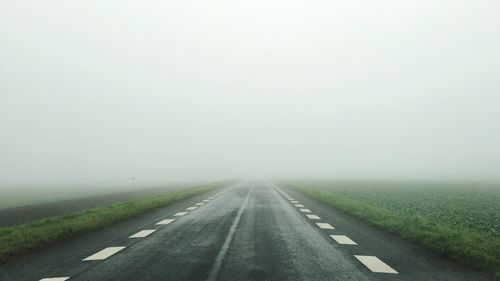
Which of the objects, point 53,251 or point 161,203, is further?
point 161,203

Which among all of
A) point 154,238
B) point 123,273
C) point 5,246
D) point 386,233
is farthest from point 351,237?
point 5,246

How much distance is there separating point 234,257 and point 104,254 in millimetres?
2521

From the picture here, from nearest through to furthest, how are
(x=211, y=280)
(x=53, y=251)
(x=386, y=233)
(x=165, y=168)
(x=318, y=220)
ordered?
(x=211, y=280)
(x=53, y=251)
(x=386, y=233)
(x=318, y=220)
(x=165, y=168)

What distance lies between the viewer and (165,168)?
625 ft

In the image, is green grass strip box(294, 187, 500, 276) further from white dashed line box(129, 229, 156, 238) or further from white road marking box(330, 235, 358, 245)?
white dashed line box(129, 229, 156, 238)

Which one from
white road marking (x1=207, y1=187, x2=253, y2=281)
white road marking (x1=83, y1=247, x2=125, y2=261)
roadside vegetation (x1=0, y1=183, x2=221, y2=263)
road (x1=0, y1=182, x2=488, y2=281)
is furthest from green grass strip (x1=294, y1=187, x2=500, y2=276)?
roadside vegetation (x1=0, y1=183, x2=221, y2=263)

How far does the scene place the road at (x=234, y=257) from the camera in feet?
20.7

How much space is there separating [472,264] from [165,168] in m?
188

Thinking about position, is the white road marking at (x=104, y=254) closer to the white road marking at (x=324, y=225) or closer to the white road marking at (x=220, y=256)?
the white road marking at (x=220, y=256)

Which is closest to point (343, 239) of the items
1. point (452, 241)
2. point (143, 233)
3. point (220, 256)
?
point (452, 241)

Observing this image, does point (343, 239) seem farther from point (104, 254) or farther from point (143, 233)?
point (104, 254)

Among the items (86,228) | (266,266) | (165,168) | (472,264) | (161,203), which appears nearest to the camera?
(266,266)

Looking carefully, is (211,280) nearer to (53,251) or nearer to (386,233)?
(53,251)

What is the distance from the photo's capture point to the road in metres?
6.30
